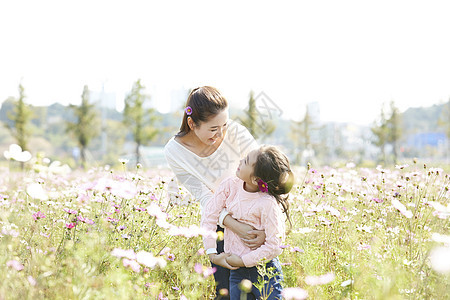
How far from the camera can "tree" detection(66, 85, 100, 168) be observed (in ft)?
78.3

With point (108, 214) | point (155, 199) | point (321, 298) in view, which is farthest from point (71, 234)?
point (321, 298)

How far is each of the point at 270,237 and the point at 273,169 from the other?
0.35 m

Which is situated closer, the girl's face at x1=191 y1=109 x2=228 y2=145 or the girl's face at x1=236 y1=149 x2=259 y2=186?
the girl's face at x1=236 y1=149 x2=259 y2=186

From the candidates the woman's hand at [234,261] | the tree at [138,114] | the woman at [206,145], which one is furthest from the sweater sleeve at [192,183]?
the tree at [138,114]

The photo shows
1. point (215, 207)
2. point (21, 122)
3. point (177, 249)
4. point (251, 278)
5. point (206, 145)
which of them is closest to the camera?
point (251, 278)

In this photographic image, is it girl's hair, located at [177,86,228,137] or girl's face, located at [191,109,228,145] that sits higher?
girl's hair, located at [177,86,228,137]

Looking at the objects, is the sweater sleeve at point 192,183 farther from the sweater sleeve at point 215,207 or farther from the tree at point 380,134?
the tree at point 380,134

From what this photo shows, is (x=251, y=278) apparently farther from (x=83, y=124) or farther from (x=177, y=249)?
(x=83, y=124)

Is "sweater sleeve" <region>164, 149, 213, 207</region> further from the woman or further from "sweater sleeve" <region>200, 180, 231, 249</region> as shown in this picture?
"sweater sleeve" <region>200, 180, 231, 249</region>

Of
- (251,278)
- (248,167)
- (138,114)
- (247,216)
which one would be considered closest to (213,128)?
(248,167)

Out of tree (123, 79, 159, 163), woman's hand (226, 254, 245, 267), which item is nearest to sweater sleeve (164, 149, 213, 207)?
woman's hand (226, 254, 245, 267)

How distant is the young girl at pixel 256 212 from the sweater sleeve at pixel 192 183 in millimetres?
304

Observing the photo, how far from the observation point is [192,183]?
8.57 ft

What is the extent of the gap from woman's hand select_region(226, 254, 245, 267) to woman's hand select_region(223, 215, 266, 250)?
3.4 inches
